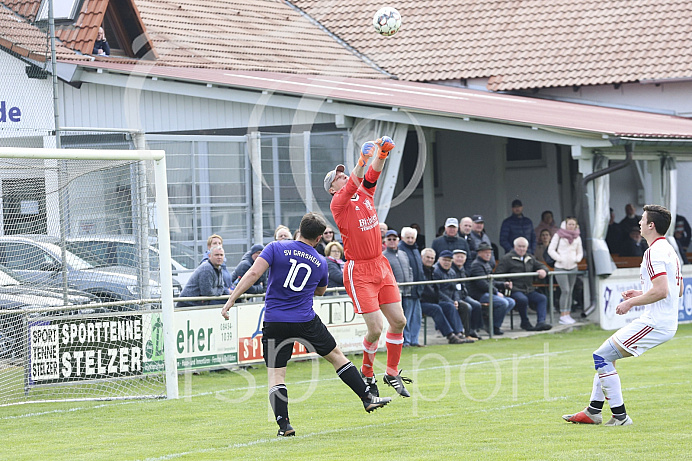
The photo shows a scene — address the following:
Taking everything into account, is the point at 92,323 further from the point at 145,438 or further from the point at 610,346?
the point at 610,346

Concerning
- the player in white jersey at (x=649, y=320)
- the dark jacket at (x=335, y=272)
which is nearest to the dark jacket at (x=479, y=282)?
the dark jacket at (x=335, y=272)

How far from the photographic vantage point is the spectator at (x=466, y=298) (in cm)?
1675

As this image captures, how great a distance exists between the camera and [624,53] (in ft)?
83.3

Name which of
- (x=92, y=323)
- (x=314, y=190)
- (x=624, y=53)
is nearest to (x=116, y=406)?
(x=92, y=323)

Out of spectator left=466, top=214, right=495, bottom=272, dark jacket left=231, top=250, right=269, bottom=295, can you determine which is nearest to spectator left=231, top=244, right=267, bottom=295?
dark jacket left=231, top=250, right=269, bottom=295

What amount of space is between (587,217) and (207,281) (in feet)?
25.7

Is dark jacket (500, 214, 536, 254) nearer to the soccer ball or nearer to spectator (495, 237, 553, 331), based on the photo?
spectator (495, 237, 553, 331)

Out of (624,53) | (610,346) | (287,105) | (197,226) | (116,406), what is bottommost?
(116,406)

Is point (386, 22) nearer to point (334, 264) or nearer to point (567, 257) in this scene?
point (567, 257)

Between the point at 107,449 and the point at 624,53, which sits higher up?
the point at 624,53

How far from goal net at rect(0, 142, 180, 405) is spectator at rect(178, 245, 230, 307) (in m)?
1.28

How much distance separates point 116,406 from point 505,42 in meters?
18.7

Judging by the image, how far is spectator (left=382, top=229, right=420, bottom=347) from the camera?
51.5ft

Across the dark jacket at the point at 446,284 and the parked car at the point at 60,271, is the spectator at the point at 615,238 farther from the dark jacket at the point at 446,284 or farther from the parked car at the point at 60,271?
the parked car at the point at 60,271
